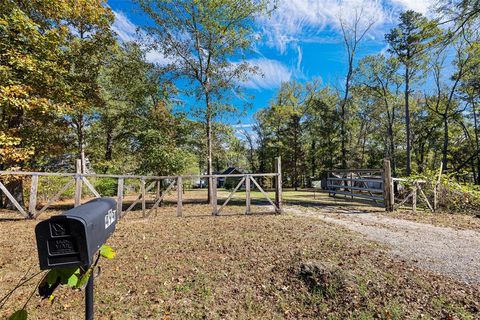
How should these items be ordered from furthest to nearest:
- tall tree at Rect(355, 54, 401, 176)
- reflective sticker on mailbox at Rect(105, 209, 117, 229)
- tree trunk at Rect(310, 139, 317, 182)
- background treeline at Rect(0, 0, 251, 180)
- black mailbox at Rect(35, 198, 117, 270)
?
1. tree trunk at Rect(310, 139, 317, 182)
2. tall tree at Rect(355, 54, 401, 176)
3. background treeline at Rect(0, 0, 251, 180)
4. reflective sticker on mailbox at Rect(105, 209, 117, 229)
5. black mailbox at Rect(35, 198, 117, 270)

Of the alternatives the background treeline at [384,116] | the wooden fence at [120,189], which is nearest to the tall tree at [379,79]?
the background treeline at [384,116]

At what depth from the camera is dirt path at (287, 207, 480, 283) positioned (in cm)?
390

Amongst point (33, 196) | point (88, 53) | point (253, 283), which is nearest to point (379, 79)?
point (88, 53)

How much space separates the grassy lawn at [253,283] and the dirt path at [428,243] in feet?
1.39

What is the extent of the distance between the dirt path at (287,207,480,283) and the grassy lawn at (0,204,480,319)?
0.42m

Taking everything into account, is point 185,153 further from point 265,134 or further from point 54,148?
point 265,134

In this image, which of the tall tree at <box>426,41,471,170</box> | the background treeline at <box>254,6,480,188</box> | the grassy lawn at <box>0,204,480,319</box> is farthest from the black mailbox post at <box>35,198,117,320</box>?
the tall tree at <box>426,41,471,170</box>

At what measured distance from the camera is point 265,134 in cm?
3184

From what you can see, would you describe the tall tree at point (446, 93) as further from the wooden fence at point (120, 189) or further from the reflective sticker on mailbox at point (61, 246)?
the reflective sticker on mailbox at point (61, 246)

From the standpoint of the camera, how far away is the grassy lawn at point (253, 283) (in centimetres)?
302

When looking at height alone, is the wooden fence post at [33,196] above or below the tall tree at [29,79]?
below

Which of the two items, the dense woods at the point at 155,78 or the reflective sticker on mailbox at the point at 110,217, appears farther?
the dense woods at the point at 155,78

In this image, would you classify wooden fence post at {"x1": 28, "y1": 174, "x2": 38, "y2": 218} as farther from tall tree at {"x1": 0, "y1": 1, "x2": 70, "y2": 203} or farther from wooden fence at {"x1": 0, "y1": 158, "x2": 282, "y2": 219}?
tall tree at {"x1": 0, "y1": 1, "x2": 70, "y2": 203}

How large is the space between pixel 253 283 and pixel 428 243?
4.09 metres
